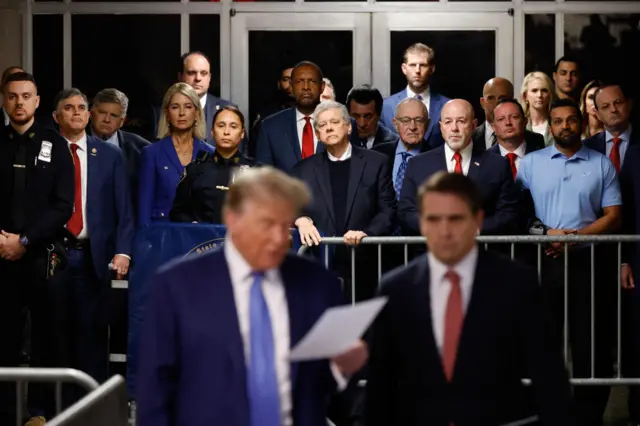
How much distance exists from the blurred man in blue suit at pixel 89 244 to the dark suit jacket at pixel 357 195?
4.32 feet

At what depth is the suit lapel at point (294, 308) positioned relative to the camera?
4.81m

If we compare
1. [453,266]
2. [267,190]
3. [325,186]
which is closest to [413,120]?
[325,186]

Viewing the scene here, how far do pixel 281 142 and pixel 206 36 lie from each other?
3729mm

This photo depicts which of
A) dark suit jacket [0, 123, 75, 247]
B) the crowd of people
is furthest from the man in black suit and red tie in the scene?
dark suit jacket [0, 123, 75, 247]

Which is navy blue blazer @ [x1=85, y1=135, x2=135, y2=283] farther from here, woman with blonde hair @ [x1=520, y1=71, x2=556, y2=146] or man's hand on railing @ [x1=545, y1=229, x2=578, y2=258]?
woman with blonde hair @ [x1=520, y1=71, x2=556, y2=146]

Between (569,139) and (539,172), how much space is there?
307mm

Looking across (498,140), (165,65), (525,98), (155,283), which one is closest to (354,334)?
(155,283)

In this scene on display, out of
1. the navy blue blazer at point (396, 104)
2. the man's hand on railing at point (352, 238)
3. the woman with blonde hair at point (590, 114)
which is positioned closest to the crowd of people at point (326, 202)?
the man's hand on railing at point (352, 238)

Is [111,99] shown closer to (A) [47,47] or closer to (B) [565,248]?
(A) [47,47]


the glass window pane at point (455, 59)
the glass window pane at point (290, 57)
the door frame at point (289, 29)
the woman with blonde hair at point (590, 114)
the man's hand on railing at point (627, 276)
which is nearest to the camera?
the man's hand on railing at point (627, 276)

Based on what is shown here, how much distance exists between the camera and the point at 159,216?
930cm

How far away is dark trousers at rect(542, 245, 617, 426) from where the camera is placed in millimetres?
8875

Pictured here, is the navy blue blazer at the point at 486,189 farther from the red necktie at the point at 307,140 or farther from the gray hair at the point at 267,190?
the gray hair at the point at 267,190

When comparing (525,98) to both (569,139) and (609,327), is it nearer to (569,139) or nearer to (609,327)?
(569,139)
